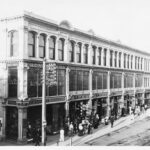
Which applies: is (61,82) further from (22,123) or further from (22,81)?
(22,123)

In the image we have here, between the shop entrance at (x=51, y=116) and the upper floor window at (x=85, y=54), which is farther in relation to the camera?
the upper floor window at (x=85, y=54)

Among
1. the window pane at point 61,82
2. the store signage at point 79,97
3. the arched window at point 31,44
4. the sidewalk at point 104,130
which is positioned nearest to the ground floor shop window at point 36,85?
the window pane at point 61,82

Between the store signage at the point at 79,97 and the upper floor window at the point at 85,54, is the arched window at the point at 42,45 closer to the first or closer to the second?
the store signage at the point at 79,97

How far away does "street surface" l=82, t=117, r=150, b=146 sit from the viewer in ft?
74.2

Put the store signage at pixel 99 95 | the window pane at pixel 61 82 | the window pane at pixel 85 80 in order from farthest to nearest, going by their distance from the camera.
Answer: the store signage at pixel 99 95 → the window pane at pixel 85 80 → the window pane at pixel 61 82

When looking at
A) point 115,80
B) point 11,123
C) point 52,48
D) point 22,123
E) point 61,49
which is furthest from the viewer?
point 115,80

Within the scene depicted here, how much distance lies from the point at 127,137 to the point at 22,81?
33.9 feet

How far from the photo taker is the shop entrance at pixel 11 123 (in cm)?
2377

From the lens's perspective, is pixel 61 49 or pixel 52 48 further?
pixel 61 49

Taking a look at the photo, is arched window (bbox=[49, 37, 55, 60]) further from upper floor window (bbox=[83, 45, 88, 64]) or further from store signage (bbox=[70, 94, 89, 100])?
upper floor window (bbox=[83, 45, 88, 64])

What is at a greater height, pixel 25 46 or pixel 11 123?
pixel 25 46

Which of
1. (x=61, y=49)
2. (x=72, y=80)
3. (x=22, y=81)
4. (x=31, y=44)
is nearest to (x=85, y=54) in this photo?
(x=72, y=80)

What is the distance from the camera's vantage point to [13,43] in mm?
23781

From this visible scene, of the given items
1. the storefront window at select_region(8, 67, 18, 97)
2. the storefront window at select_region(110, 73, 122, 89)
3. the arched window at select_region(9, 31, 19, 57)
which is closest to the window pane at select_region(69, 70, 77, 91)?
the storefront window at select_region(8, 67, 18, 97)
